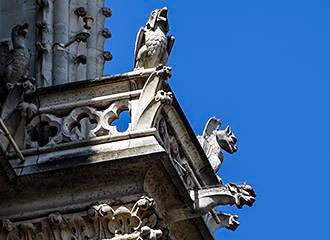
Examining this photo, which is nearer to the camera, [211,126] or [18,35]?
[18,35]

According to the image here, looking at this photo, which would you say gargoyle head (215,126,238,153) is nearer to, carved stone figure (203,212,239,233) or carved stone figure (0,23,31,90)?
carved stone figure (203,212,239,233)

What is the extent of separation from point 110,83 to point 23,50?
1.51 m

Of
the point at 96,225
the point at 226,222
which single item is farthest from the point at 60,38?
the point at 96,225

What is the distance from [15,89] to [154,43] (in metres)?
1.80

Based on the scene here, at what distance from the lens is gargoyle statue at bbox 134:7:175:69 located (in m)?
29.7

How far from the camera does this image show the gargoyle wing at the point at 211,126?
1267 inches

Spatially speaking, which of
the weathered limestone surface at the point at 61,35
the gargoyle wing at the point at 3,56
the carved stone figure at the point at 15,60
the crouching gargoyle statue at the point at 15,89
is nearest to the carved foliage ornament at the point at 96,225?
the crouching gargoyle statue at the point at 15,89

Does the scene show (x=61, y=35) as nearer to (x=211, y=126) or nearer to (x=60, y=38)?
(x=60, y=38)

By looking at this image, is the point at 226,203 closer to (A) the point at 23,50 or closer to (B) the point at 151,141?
(B) the point at 151,141

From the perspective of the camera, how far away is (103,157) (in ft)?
94.0

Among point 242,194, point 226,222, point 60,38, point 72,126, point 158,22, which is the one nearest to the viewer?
point 72,126

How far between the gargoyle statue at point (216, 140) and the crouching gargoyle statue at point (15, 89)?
9.29ft

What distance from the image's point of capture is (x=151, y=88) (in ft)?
96.1

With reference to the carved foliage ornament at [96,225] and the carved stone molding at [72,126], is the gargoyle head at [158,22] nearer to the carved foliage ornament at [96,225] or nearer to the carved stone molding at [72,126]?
the carved stone molding at [72,126]
